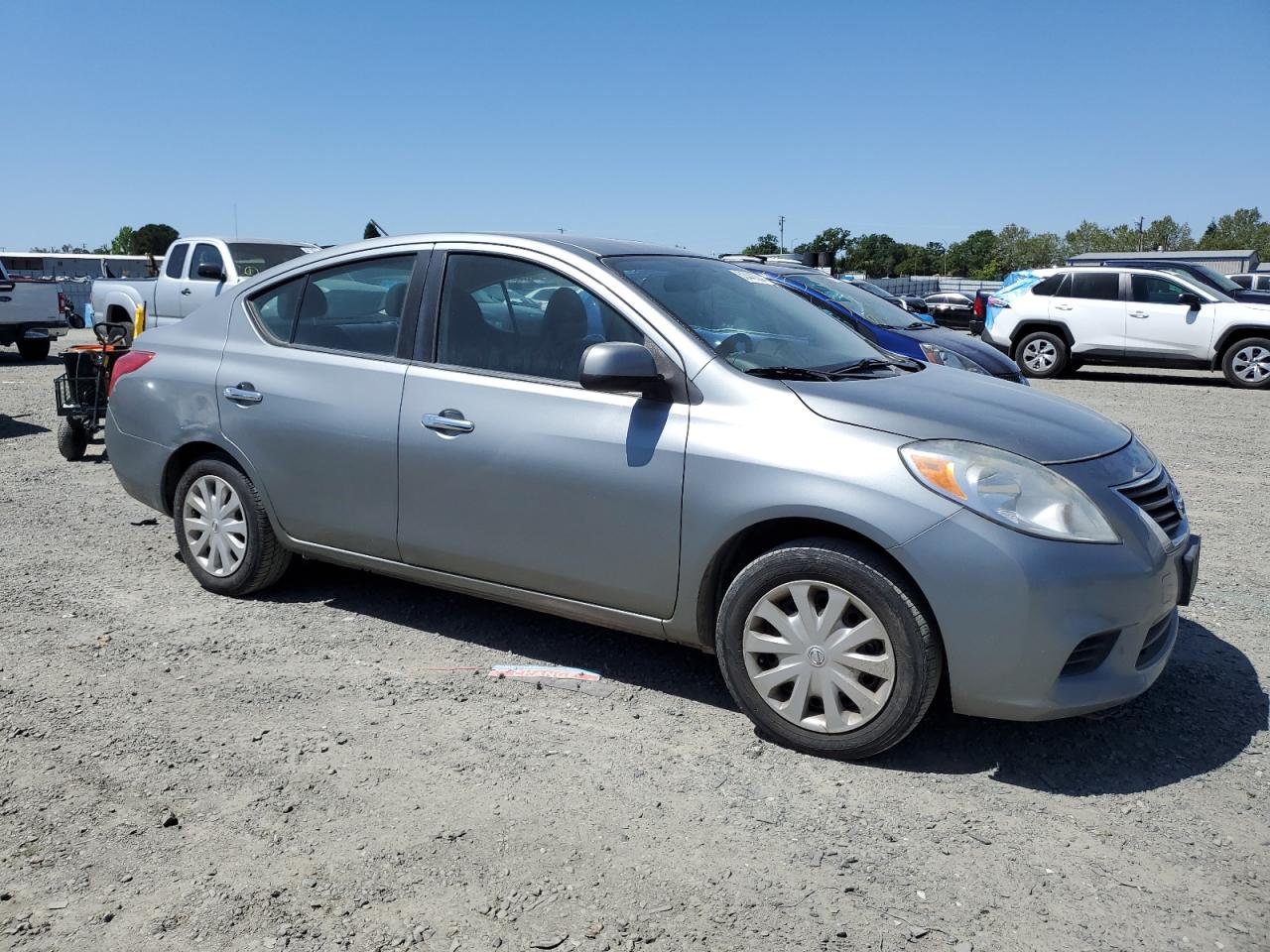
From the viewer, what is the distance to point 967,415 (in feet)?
12.3

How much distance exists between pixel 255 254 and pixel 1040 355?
11875 mm

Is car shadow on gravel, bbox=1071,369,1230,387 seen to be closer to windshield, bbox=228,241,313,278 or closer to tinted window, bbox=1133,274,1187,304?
tinted window, bbox=1133,274,1187,304

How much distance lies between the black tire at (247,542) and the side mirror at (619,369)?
6.53 ft

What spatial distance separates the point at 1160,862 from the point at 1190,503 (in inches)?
201

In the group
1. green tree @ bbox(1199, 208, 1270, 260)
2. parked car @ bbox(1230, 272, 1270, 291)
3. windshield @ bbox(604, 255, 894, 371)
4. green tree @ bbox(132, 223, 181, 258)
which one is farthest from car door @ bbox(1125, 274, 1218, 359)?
green tree @ bbox(132, 223, 181, 258)

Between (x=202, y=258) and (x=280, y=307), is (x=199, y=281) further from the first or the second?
(x=280, y=307)

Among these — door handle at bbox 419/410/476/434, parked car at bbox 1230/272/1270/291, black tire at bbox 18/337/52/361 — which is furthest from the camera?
parked car at bbox 1230/272/1270/291

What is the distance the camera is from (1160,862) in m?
3.03

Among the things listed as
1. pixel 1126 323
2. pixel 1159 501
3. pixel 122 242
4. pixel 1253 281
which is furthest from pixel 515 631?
pixel 122 242

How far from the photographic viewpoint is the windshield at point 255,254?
14.6 m

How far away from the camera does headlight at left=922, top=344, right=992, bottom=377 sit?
10.1 metres

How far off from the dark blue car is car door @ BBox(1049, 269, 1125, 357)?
19.8ft

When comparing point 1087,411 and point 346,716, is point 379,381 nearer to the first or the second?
point 346,716

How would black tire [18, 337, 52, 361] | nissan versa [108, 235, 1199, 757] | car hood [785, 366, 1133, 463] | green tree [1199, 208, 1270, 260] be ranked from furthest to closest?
green tree [1199, 208, 1270, 260] < black tire [18, 337, 52, 361] < car hood [785, 366, 1133, 463] < nissan versa [108, 235, 1199, 757]
